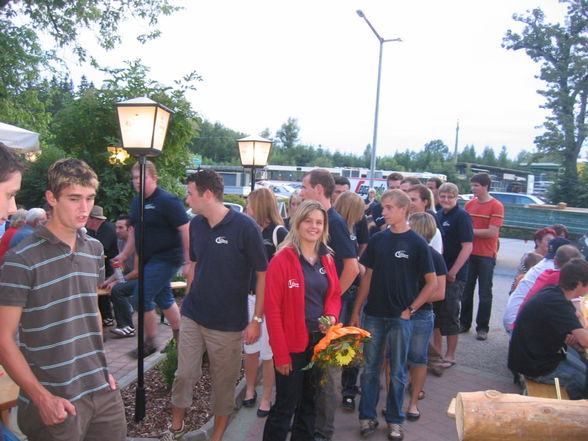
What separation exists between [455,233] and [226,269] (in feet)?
11.7

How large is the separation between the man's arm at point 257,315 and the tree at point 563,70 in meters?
27.1

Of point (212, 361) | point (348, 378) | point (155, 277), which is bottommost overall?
point (348, 378)

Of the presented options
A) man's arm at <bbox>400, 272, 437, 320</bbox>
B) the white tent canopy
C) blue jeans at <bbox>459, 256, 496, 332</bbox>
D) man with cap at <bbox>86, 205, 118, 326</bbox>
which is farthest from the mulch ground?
the white tent canopy

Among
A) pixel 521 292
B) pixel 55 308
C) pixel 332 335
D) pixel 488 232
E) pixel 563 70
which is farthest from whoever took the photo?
pixel 563 70

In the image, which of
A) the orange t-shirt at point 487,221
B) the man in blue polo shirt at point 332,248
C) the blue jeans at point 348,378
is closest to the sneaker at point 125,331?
the blue jeans at point 348,378

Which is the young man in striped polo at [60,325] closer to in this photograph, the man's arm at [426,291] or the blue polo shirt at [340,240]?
the blue polo shirt at [340,240]

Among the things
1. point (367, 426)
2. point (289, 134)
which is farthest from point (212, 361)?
point (289, 134)

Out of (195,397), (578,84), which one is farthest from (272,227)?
(578,84)

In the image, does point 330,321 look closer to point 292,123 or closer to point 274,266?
point 274,266

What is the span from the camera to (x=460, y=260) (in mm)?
5625

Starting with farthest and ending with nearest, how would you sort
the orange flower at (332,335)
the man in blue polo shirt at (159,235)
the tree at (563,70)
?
A: the tree at (563,70) < the man in blue polo shirt at (159,235) < the orange flower at (332,335)

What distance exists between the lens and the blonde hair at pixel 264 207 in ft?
14.3

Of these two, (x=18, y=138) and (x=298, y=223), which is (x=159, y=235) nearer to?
(x=298, y=223)

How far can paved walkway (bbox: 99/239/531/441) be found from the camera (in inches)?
157
